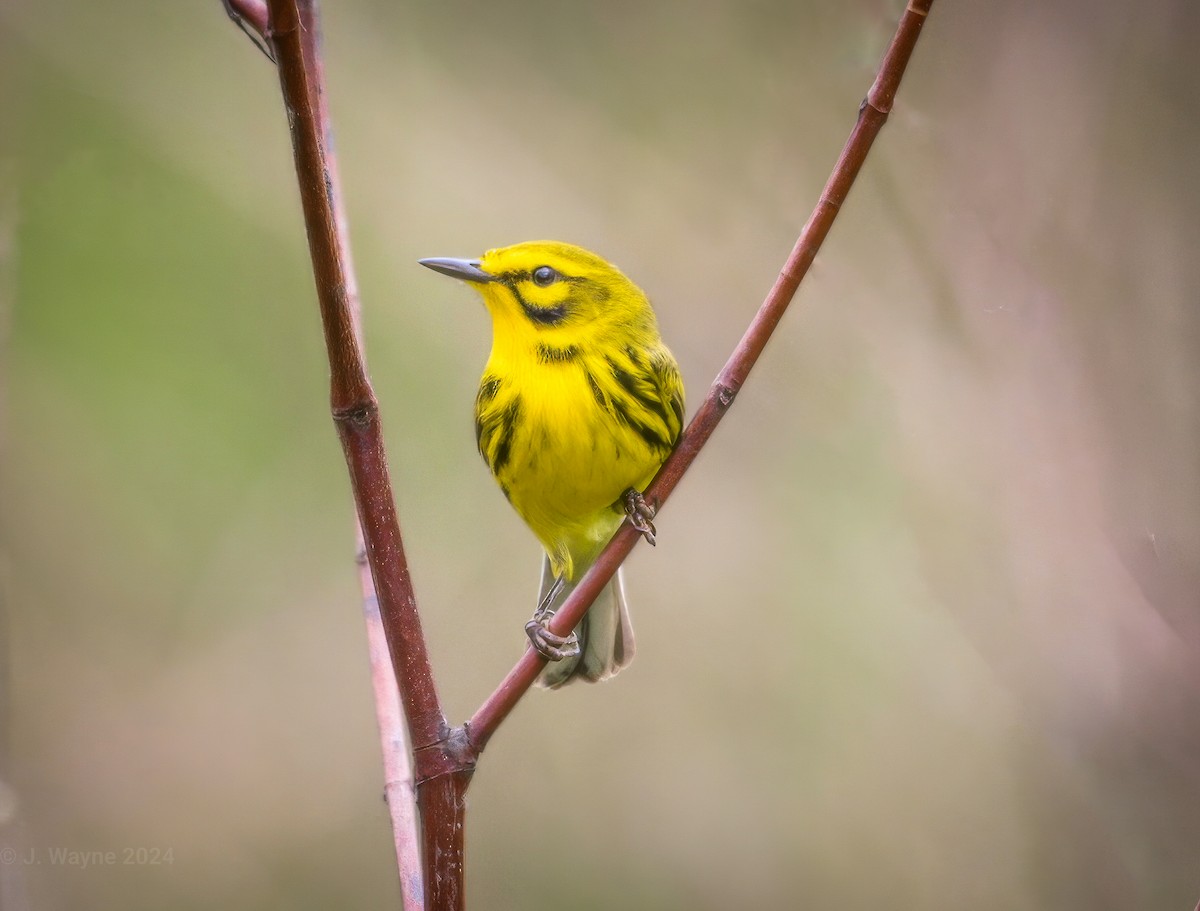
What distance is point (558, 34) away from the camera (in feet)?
16.7

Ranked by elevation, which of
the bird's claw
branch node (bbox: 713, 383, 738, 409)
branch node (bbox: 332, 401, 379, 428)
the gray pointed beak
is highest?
the gray pointed beak

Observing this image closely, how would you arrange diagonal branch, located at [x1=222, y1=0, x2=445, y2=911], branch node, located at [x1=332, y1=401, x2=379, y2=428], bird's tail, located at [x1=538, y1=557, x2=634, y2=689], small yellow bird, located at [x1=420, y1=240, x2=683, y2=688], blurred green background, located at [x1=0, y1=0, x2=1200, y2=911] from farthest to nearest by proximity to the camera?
blurred green background, located at [x1=0, y1=0, x2=1200, y2=911], bird's tail, located at [x1=538, y1=557, x2=634, y2=689], small yellow bird, located at [x1=420, y1=240, x2=683, y2=688], branch node, located at [x1=332, y1=401, x2=379, y2=428], diagonal branch, located at [x1=222, y1=0, x2=445, y2=911]

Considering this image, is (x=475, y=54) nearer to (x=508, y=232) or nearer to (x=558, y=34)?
(x=558, y=34)

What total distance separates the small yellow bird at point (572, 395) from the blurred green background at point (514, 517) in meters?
0.88

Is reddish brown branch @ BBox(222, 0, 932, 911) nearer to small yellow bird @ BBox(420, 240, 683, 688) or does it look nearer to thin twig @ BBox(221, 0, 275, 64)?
thin twig @ BBox(221, 0, 275, 64)

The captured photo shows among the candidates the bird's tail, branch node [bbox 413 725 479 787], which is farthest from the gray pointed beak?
branch node [bbox 413 725 479 787]

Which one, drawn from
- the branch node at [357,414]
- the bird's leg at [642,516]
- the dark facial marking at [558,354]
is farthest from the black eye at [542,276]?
the branch node at [357,414]

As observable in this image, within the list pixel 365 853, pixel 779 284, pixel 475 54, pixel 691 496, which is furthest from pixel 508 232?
pixel 779 284

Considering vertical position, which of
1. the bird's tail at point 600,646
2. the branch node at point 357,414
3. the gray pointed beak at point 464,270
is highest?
the gray pointed beak at point 464,270

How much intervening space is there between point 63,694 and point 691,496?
2486 millimetres

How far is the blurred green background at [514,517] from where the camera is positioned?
3.31m

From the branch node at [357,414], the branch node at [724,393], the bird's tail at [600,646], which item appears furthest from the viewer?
the bird's tail at [600,646]

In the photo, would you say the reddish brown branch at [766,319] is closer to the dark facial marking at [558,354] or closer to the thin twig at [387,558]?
the thin twig at [387,558]

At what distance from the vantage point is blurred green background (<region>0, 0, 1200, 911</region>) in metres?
3.31
